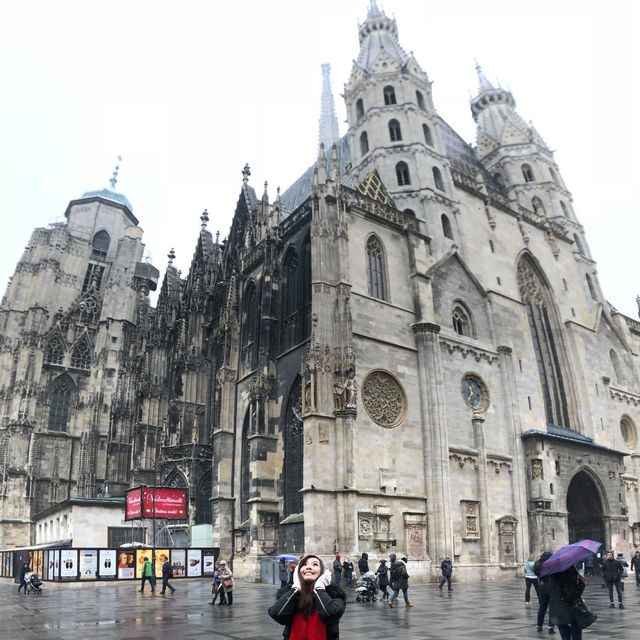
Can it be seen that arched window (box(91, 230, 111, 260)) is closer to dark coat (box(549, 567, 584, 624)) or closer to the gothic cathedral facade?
the gothic cathedral facade

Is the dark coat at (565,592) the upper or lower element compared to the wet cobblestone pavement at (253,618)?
upper

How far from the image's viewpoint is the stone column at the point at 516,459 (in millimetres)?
30703

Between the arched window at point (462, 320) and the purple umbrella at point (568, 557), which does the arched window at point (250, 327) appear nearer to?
the arched window at point (462, 320)

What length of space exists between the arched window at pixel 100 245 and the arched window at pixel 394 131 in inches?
1647

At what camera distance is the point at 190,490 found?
3612 cm

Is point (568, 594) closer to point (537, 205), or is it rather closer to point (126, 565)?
point (126, 565)

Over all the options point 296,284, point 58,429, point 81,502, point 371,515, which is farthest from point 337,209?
point 58,429

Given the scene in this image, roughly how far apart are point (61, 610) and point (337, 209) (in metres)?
21.5

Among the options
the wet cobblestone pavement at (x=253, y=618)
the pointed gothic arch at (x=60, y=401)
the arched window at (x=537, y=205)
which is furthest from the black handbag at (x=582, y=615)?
the pointed gothic arch at (x=60, y=401)

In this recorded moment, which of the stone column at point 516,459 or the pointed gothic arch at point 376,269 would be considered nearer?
the stone column at point 516,459

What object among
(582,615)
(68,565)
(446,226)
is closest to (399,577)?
(582,615)

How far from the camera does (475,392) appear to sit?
3256 cm

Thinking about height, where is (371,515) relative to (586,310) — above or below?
below

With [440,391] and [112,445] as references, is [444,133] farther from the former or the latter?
[112,445]
